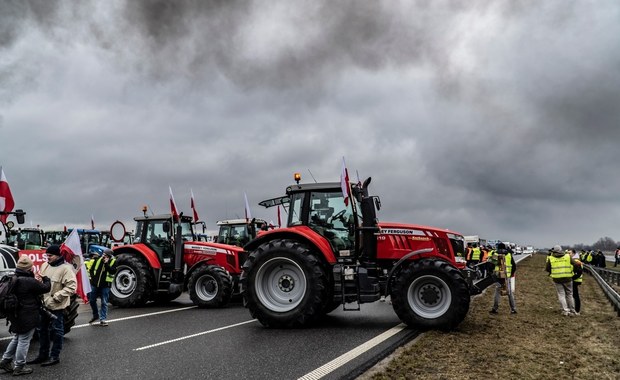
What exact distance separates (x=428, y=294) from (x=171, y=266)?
324 inches

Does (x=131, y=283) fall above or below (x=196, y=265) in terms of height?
below

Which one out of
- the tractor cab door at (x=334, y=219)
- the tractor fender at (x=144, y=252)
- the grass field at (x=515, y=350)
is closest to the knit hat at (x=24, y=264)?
the grass field at (x=515, y=350)

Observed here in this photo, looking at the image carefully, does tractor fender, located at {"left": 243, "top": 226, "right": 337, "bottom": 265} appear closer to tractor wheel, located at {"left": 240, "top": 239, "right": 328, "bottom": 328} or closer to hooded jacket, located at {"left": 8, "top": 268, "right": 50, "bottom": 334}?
tractor wheel, located at {"left": 240, "top": 239, "right": 328, "bottom": 328}

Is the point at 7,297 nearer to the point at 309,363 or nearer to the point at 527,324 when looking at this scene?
the point at 309,363

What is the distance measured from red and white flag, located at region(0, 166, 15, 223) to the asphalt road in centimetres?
682

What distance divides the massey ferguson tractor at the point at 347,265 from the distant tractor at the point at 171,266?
3806mm

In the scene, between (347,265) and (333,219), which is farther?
(333,219)

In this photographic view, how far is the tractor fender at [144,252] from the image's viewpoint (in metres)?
13.8

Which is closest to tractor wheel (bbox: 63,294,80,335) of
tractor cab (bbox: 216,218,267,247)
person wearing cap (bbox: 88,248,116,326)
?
person wearing cap (bbox: 88,248,116,326)

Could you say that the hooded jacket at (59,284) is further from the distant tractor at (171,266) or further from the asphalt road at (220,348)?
the distant tractor at (171,266)

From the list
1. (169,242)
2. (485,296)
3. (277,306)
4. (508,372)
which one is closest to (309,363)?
(508,372)

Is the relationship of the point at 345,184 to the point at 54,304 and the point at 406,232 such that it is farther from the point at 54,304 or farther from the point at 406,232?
the point at 54,304

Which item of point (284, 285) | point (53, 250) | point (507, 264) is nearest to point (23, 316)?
point (53, 250)

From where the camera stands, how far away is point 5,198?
51.8 ft
